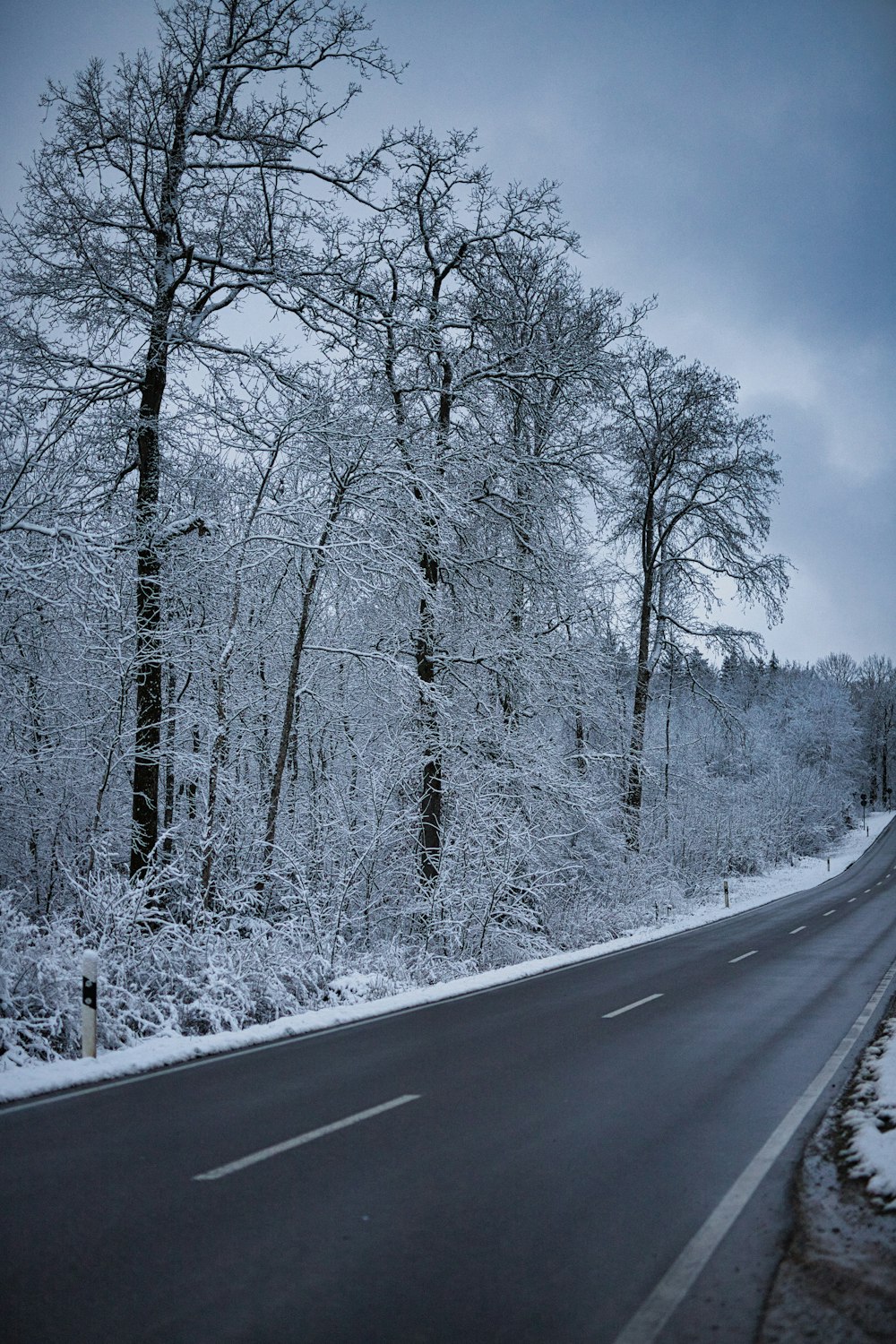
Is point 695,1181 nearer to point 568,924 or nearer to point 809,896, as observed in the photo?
point 568,924

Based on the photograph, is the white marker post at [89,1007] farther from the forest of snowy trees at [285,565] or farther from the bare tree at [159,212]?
the bare tree at [159,212]

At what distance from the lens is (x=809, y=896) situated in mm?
35469

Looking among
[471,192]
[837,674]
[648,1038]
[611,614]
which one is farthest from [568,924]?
[837,674]

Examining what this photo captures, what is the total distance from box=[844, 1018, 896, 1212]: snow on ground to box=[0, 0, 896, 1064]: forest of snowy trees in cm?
659

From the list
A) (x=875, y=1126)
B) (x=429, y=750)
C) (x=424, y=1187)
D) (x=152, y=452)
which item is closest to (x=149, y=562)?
(x=152, y=452)

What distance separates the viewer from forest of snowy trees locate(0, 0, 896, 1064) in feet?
39.9

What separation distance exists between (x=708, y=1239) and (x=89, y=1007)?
6165 millimetres

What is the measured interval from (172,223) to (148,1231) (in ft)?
→ 43.4

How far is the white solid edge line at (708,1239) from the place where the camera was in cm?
355

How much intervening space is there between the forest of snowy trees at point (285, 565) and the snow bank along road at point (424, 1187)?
9.49 feet

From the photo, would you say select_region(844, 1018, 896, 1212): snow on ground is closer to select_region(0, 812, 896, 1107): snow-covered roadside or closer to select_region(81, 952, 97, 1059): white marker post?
select_region(0, 812, 896, 1107): snow-covered roadside

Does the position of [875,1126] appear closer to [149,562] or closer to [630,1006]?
[630,1006]

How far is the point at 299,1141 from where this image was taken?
Answer: 230 inches

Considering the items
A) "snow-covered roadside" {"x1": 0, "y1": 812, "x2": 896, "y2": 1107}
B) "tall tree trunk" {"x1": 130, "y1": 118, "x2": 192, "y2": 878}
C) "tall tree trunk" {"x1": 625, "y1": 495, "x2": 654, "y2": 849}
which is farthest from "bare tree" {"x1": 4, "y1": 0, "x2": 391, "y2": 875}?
"tall tree trunk" {"x1": 625, "y1": 495, "x2": 654, "y2": 849}
